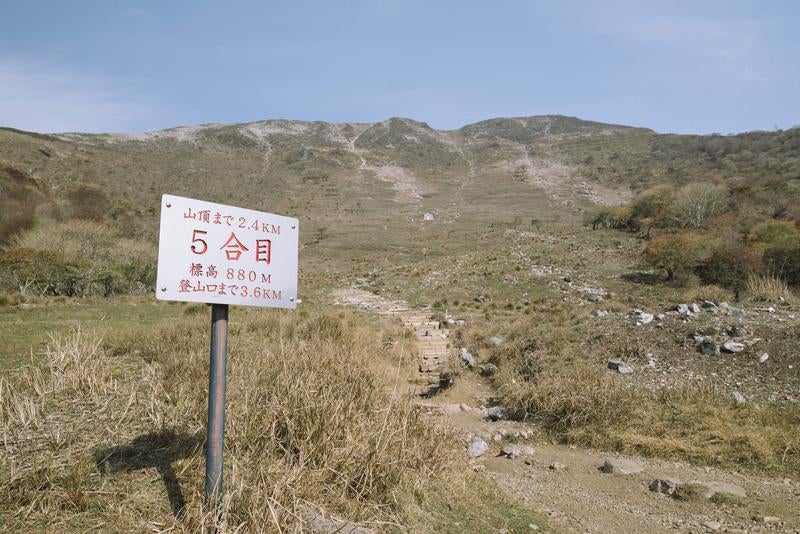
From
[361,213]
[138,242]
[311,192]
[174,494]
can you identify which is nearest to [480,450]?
[174,494]

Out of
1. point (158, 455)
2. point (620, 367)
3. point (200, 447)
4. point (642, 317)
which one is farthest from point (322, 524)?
point (642, 317)

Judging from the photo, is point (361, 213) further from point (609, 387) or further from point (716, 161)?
point (609, 387)

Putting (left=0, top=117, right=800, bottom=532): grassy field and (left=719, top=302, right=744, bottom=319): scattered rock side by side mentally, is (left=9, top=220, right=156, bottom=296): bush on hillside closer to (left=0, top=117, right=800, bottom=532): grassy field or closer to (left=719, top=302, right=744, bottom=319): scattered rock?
(left=0, top=117, right=800, bottom=532): grassy field

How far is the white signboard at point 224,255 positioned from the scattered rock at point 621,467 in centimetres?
475

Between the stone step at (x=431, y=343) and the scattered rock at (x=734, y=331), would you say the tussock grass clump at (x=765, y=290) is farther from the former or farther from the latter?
the stone step at (x=431, y=343)

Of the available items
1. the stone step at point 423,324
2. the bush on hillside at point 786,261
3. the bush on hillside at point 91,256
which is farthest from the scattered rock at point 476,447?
the bush on hillside at point 91,256

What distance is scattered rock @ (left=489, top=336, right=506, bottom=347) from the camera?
489 inches

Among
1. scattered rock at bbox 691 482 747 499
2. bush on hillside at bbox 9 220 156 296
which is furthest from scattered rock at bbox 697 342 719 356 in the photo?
bush on hillside at bbox 9 220 156 296

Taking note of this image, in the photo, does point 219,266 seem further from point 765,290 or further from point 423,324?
point 765,290

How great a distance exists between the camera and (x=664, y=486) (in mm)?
5566

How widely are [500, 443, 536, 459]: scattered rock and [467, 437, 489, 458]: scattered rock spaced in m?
0.24

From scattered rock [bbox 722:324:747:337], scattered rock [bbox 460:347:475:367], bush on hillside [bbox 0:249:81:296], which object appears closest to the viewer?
scattered rock [bbox 722:324:747:337]

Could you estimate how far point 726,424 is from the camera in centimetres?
700

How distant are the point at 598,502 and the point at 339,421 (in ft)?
9.85
